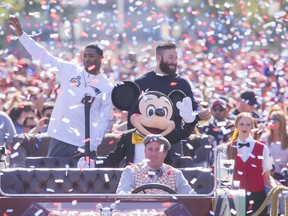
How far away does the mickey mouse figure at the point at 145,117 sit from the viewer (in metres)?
13.1

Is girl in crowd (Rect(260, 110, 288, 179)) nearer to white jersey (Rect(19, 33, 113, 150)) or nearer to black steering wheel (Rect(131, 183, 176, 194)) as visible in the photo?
white jersey (Rect(19, 33, 113, 150))

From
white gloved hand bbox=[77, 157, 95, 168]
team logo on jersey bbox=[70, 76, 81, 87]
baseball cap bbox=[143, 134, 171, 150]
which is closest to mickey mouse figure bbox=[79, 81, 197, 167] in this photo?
white gloved hand bbox=[77, 157, 95, 168]

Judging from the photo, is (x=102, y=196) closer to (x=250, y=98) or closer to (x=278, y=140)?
(x=278, y=140)

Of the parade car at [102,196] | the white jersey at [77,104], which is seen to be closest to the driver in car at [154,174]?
the parade car at [102,196]

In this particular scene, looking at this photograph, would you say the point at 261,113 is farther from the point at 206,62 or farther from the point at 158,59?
the point at 206,62

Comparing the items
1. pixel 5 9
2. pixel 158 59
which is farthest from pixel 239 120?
pixel 5 9

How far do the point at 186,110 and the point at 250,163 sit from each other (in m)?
2.61

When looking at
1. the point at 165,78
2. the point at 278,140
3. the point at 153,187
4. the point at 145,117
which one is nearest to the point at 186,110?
the point at 145,117

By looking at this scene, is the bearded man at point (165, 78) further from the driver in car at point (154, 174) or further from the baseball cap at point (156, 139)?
the driver in car at point (154, 174)

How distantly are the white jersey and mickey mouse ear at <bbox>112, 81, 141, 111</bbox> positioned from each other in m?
1.07

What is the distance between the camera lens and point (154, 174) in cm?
1186

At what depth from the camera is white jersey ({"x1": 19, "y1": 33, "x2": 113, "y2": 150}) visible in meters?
14.5

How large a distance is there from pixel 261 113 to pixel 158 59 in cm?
555

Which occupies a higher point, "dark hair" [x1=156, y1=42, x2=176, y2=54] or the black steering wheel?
"dark hair" [x1=156, y1=42, x2=176, y2=54]
